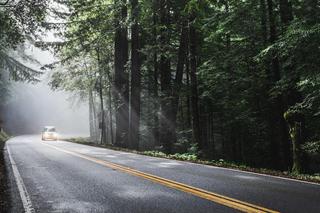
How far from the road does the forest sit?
3874 millimetres

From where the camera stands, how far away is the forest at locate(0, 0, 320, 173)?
44.3 ft

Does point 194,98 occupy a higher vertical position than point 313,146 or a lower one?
higher

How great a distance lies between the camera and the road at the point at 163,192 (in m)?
6.94

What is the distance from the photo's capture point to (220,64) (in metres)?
20.4

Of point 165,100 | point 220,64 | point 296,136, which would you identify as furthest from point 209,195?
point 165,100

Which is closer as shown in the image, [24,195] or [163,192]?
[163,192]

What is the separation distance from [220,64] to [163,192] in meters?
13.1

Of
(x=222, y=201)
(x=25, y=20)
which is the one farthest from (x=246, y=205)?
(x=25, y=20)

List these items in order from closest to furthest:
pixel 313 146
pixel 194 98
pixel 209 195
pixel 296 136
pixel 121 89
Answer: pixel 209 195
pixel 296 136
pixel 313 146
pixel 194 98
pixel 121 89

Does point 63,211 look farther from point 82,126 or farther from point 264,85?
point 82,126

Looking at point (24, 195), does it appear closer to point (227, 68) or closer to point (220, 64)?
point (220, 64)

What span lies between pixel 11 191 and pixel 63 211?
2.96 meters

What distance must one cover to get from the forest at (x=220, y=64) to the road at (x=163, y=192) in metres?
3.87

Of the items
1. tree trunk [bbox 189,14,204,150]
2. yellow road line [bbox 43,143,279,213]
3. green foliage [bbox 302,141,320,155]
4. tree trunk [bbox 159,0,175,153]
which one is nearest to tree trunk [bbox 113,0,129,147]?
tree trunk [bbox 159,0,175,153]
